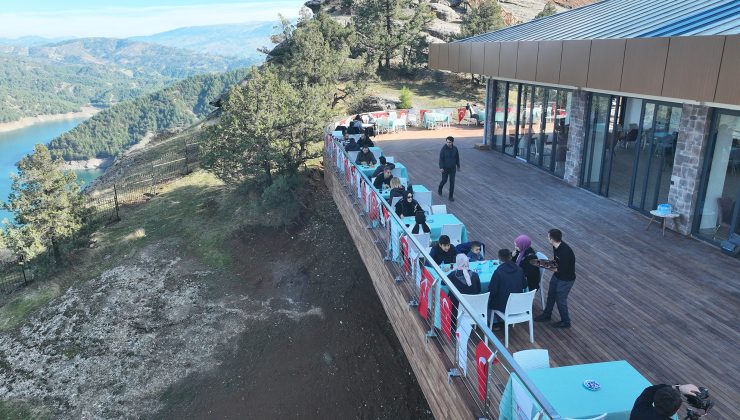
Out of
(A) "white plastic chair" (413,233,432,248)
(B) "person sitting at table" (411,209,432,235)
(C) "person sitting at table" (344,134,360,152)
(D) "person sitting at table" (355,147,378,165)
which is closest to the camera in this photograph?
(A) "white plastic chair" (413,233,432,248)

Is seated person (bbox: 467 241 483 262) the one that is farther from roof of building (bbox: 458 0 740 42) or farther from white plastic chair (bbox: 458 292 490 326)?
roof of building (bbox: 458 0 740 42)

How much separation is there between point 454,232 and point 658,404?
545 centimetres

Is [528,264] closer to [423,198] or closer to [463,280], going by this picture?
[463,280]

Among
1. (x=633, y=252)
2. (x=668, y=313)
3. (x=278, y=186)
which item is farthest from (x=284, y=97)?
(x=668, y=313)

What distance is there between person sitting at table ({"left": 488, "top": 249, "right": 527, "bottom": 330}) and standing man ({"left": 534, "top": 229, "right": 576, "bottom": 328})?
0.48 m

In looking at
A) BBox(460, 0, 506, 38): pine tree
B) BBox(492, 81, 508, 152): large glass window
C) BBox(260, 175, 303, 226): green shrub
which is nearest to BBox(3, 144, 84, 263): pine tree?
BBox(260, 175, 303, 226): green shrub

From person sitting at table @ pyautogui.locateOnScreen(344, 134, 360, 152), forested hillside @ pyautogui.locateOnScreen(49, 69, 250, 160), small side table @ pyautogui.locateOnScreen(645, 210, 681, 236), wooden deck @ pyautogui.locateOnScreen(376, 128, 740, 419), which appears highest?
person sitting at table @ pyautogui.locateOnScreen(344, 134, 360, 152)

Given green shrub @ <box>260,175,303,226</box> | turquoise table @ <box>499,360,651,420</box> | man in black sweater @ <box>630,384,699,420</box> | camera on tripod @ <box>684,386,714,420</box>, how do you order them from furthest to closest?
green shrub @ <box>260,175,303,226</box> < turquoise table @ <box>499,360,651,420</box> < camera on tripod @ <box>684,386,714,420</box> < man in black sweater @ <box>630,384,699,420</box>

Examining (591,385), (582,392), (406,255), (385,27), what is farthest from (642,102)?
(385,27)

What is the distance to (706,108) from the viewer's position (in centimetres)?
926

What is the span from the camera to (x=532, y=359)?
16.5 feet

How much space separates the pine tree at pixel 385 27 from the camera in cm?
3412

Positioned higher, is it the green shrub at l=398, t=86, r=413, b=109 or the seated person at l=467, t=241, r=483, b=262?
the green shrub at l=398, t=86, r=413, b=109

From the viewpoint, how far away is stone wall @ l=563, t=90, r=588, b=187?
515 inches
